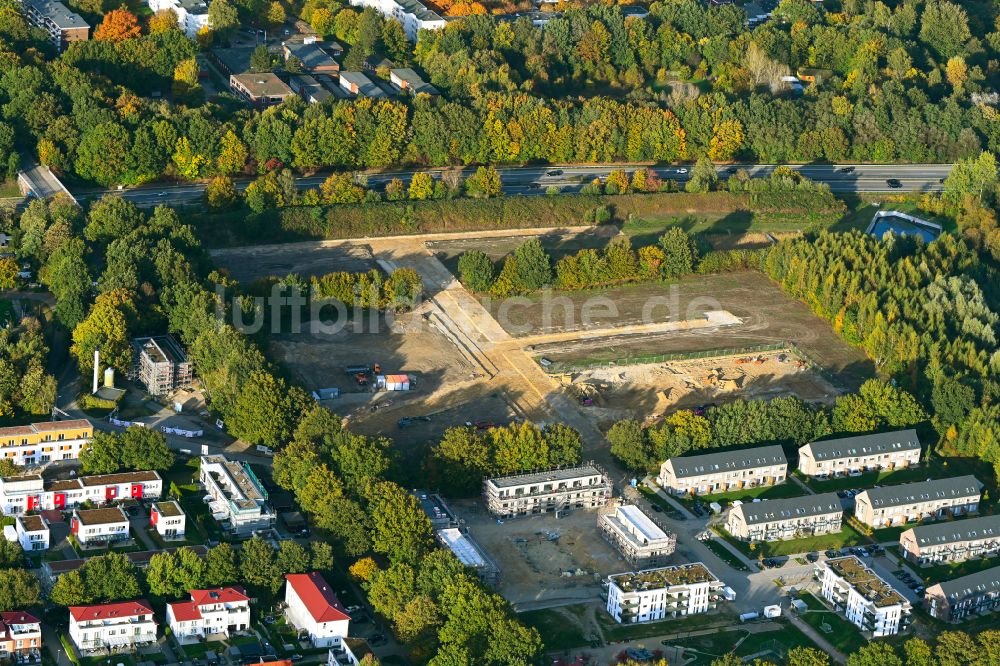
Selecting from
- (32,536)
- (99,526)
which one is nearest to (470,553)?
(99,526)

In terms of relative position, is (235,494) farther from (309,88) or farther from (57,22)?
(57,22)

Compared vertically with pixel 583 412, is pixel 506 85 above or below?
above

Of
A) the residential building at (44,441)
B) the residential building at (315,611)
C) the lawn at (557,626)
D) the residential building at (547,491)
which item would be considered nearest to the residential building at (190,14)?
the residential building at (44,441)

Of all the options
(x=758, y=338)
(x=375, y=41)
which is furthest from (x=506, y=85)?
(x=758, y=338)

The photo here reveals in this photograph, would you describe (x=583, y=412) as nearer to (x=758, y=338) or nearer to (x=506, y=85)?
(x=758, y=338)

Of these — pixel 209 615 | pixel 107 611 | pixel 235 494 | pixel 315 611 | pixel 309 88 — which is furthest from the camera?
pixel 309 88

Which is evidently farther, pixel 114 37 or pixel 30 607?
pixel 114 37
